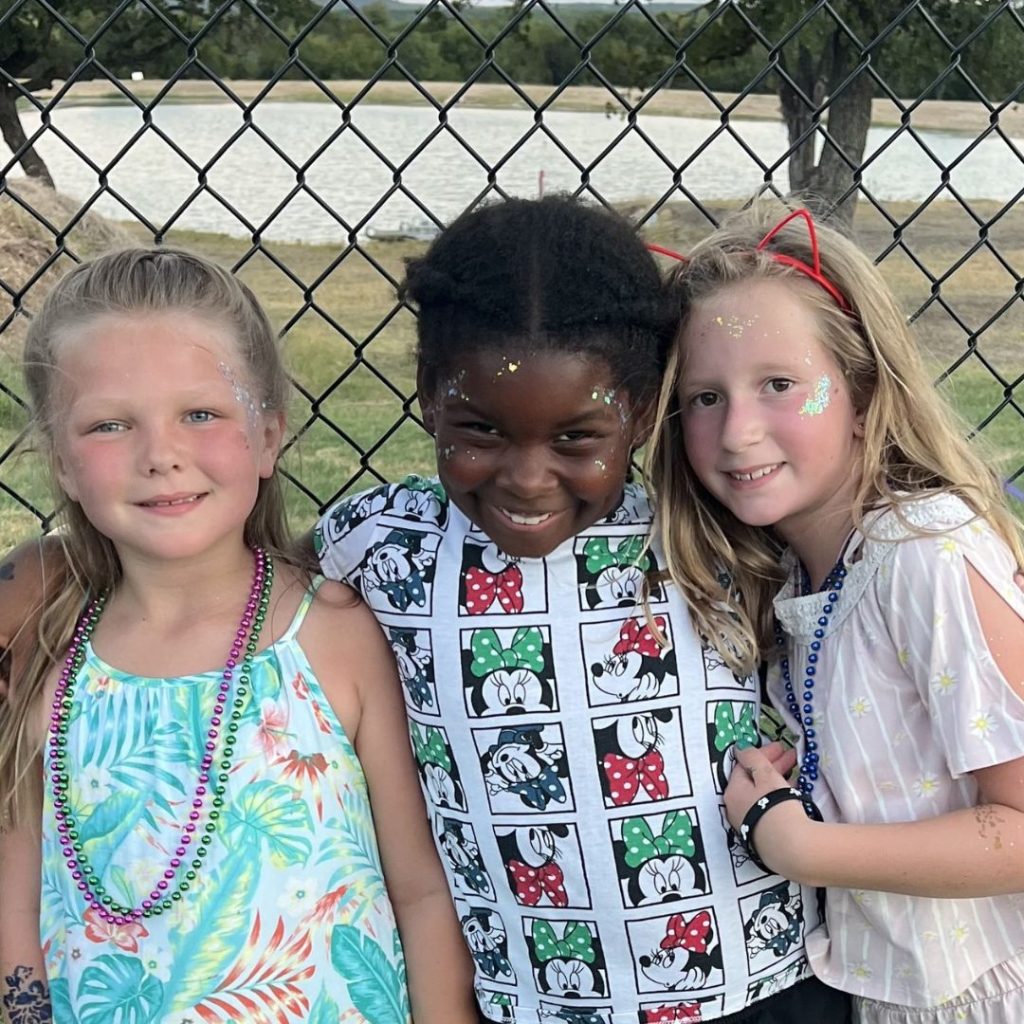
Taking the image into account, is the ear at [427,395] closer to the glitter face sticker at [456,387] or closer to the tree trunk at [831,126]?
the glitter face sticker at [456,387]

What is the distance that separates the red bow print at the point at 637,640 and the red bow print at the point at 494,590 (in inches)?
6.5

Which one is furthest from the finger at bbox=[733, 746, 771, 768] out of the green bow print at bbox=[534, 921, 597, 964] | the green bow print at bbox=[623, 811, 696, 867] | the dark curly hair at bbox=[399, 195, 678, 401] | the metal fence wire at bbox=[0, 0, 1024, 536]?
the metal fence wire at bbox=[0, 0, 1024, 536]

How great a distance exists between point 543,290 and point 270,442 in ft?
2.02

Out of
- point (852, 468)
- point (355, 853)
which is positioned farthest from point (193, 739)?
point (852, 468)

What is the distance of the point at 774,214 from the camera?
81.8 inches

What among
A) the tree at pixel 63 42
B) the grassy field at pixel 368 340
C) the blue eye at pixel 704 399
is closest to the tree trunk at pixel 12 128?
the tree at pixel 63 42

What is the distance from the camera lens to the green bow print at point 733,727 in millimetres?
1877

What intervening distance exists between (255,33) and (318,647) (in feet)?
26.4

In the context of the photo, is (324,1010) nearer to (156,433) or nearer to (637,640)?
(637,640)

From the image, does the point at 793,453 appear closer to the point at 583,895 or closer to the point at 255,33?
the point at 583,895

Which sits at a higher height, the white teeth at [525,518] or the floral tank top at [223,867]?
the white teeth at [525,518]

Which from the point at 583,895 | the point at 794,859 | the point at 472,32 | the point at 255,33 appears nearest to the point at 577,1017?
the point at 583,895

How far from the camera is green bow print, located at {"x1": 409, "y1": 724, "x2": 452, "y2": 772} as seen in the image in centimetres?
191

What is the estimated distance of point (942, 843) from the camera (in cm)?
173
